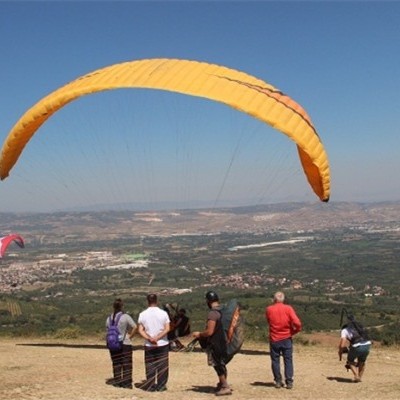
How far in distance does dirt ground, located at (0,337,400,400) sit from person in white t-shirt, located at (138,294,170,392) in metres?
0.39

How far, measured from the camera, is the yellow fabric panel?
841cm

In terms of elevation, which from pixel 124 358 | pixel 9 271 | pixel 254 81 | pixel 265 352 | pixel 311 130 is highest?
pixel 254 81

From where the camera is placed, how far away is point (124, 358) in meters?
9.09

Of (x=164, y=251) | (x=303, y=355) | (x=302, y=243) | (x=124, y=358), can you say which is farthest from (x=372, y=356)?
(x=302, y=243)

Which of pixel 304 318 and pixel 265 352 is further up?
pixel 265 352

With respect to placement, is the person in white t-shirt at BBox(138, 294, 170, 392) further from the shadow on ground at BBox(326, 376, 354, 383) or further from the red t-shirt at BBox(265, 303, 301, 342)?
the shadow on ground at BBox(326, 376, 354, 383)

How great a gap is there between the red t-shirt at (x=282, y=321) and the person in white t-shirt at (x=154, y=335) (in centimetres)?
174

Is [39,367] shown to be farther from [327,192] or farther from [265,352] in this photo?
[327,192]

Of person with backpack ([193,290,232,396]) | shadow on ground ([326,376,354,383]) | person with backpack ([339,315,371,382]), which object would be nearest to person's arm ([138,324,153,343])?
person with backpack ([193,290,232,396])

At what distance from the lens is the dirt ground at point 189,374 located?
340 inches

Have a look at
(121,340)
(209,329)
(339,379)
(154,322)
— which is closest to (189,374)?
(121,340)

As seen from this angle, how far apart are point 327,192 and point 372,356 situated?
5.83m

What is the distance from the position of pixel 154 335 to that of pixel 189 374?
116 inches

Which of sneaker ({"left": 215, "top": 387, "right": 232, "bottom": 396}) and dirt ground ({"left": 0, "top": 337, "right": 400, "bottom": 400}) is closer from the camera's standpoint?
sneaker ({"left": 215, "top": 387, "right": 232, "bottom": 396})
